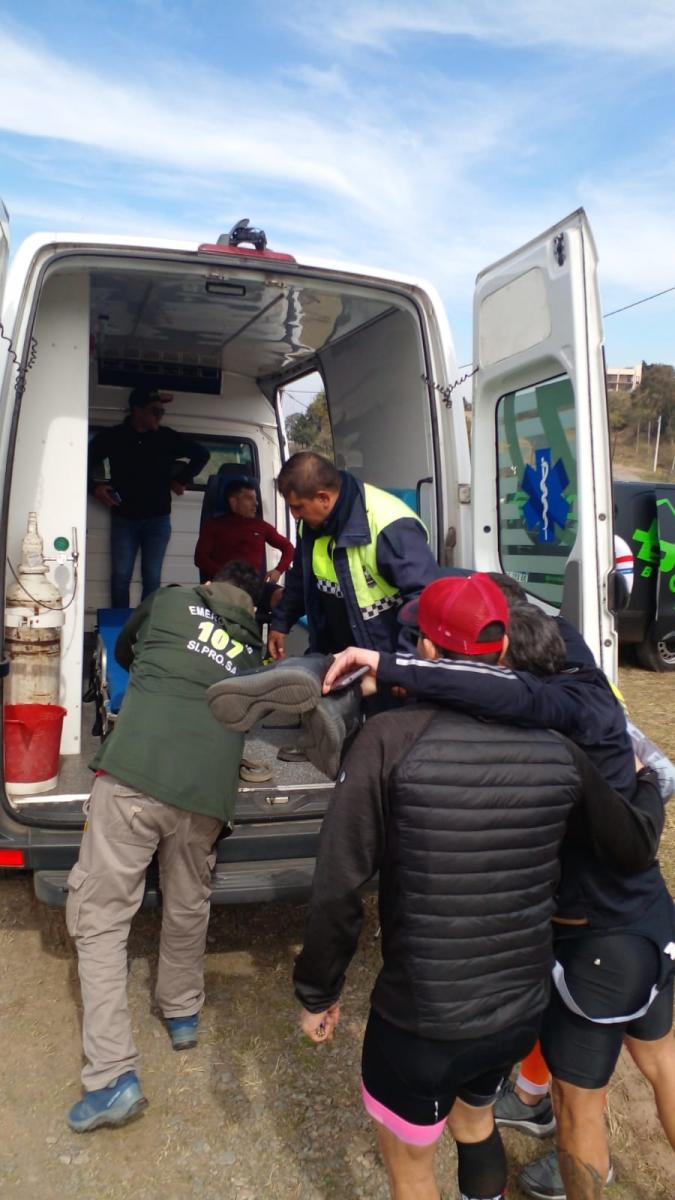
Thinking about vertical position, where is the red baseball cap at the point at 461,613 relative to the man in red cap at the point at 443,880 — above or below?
above

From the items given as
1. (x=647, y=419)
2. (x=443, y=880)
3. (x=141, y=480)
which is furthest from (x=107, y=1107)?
(x=647, y=419)

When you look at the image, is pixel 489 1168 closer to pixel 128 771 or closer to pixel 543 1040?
pixel 543 1040

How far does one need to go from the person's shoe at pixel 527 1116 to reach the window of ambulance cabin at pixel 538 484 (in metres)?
1.62

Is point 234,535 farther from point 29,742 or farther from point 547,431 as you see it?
point 547,431

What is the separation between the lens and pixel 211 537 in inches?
234

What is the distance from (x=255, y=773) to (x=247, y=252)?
201cm

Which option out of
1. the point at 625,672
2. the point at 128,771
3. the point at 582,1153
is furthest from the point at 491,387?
the point at 625,672

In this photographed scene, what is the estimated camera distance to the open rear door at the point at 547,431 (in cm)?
297

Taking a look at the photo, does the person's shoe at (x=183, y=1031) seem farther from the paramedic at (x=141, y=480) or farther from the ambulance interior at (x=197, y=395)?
the paramedic at (x=141, y=480)

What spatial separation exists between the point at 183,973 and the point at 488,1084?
1357 mm

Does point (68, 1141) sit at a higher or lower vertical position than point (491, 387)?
lower

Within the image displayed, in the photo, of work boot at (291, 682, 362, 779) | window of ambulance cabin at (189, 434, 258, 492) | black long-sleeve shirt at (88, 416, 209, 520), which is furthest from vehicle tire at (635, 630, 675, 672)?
work boot at (291, 682, 362, 779)

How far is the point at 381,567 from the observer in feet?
11.2

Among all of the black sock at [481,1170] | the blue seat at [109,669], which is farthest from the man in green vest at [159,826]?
the black sock at [481,1170]
